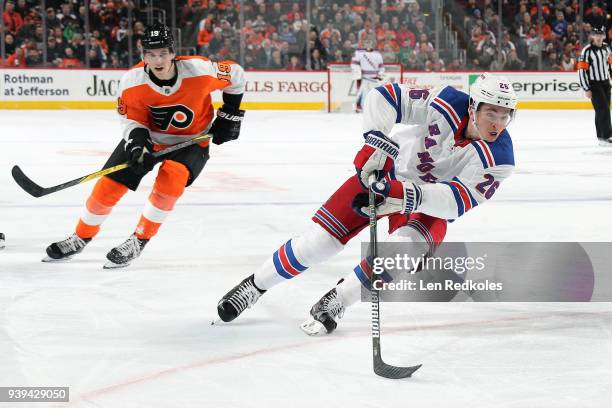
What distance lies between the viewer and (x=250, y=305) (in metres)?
2.76

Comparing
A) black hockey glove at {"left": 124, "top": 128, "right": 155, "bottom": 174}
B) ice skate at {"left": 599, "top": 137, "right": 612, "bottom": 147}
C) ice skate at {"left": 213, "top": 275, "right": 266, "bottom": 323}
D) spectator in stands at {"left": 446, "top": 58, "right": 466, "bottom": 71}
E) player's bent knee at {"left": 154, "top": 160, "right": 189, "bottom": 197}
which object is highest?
spectator in stands at {"left": 446, "top": 58, "right": 466, "bottom": 71}

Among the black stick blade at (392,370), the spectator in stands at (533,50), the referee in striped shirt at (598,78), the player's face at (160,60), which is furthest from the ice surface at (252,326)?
the spectator in stands at (533,50)

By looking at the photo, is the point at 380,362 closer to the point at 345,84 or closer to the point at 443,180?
the point at 443,180

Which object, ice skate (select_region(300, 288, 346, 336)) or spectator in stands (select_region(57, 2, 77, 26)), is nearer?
ice skate (select_region(300, 288, 346, 336))

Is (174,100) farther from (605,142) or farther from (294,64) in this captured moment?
(294,64)

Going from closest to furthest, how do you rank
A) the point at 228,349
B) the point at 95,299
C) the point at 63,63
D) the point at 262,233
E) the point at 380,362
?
Result: the point at 380,362 → the point at 228,349 → the point at 95,299 → the point at 262,233 → the point at 63,63

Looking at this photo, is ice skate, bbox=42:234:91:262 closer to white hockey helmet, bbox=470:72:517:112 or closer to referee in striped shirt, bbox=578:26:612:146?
white hockey helmet, bbox=470:72:517:112

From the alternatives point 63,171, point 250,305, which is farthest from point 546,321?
point 63,171

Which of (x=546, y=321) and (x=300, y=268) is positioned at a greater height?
(x=300, y=268)

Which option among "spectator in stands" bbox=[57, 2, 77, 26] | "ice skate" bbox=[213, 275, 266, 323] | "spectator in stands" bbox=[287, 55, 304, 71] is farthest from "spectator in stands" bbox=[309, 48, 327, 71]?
"ice skate" bbox=[213, 275, 266, 323]

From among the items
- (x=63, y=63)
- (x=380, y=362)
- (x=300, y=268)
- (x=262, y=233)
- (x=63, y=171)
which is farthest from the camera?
(x=63, y=63)

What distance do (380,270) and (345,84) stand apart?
1148 cm

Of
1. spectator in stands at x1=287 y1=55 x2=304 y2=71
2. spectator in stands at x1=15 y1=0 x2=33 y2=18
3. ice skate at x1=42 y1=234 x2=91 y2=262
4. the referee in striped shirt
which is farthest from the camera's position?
spectator in stands at x1=287 y1=55 x2=304 y2=71

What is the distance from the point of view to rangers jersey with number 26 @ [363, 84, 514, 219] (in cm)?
248
